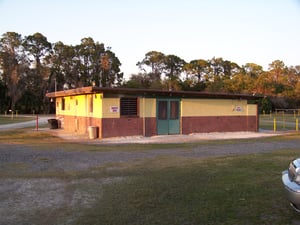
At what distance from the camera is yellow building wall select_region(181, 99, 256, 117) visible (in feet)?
70.1

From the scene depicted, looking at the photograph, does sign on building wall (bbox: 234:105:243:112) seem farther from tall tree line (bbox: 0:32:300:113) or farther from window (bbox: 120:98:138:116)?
tall tree line (bbox: 0:32:300:113)

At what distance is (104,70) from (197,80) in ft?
62.2

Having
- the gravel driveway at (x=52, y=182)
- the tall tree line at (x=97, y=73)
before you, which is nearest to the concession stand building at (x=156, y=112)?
the gravel driveway at (x=52, y=182)

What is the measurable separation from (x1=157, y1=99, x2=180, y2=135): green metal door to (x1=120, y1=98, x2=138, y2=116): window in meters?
1.44

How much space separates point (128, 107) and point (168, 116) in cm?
256

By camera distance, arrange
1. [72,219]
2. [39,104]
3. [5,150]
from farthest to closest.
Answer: [39,104] < [5,150] < [72,219]

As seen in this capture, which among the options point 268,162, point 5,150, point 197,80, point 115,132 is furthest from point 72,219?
point 197,80

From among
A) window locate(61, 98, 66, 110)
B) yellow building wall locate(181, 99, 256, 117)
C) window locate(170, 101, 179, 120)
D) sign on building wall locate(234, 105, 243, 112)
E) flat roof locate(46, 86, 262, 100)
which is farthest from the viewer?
window locate(61, 98, 66, 110)

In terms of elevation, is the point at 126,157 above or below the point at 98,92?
below

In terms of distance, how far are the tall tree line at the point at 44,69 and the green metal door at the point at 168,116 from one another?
4880 centimetres

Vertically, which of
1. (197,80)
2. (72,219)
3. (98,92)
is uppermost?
(197,80)

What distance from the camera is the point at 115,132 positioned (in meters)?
19.1

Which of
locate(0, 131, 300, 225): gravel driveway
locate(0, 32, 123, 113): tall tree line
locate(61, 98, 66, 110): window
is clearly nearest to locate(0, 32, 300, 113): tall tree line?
A: locate(0, 32, 123, 113): tall tree line

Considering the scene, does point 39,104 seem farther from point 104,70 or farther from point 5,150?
point 5,150
